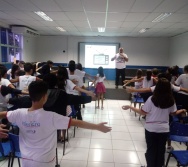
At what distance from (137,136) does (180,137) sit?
4.78 ft

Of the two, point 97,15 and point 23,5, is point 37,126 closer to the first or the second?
point 23,5

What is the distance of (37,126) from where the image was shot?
1.38 meters

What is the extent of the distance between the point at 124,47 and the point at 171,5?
22.9 ft

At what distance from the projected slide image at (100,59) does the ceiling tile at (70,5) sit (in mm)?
6221

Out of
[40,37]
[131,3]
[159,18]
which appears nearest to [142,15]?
[159,18]

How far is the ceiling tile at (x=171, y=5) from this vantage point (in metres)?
4.34

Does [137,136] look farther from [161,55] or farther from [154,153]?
[161,55]

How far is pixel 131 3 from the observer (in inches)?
178

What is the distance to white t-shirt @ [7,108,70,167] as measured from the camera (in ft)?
4.53

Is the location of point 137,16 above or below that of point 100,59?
above

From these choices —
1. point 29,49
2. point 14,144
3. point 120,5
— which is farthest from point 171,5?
point 29,49

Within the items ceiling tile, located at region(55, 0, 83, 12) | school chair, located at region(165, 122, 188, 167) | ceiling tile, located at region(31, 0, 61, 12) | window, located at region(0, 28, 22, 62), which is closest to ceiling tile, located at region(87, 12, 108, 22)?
ceiling tile, located at region(55, 0, 83, 12)

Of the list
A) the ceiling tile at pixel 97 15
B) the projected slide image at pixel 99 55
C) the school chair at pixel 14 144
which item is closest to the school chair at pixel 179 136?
the school chair at pixel 14 144

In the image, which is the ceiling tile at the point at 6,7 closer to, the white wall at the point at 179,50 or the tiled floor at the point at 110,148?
the tiled floor at the point at 110,148
